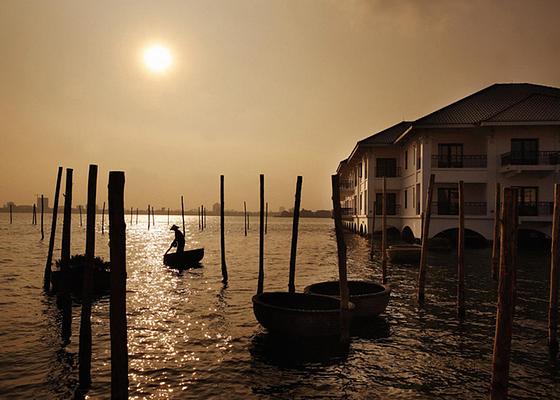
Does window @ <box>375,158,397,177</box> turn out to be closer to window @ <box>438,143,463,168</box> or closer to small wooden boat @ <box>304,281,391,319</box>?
window @ <box>438,143,463,168</box>

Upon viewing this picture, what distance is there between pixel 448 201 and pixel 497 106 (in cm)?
958

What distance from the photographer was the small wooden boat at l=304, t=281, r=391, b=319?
12.4 metres

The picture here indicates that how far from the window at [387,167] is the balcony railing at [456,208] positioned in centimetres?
972

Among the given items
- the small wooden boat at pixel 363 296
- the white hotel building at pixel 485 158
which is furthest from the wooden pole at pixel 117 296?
the white hotel building at pixel 485 158

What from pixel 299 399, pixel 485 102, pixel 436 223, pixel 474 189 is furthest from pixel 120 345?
pixel 485 102

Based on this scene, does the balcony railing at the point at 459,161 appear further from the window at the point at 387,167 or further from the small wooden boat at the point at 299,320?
the small wooden boat at the point at 299,320

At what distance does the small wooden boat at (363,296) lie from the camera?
40.8ft

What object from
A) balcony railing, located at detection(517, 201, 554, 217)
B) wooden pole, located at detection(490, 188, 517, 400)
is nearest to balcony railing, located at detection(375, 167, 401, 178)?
balcony railing, located at detection(517, 201, 554, 217)

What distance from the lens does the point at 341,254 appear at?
10711 mm

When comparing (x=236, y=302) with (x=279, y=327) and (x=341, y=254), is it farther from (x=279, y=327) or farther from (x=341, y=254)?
(x=341, y=254)

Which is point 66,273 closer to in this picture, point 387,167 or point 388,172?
point 388,172

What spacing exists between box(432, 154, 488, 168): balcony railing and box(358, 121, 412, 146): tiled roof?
7.33 meters

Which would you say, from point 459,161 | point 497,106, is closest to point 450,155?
point 459,161

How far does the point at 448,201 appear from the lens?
3569cm
